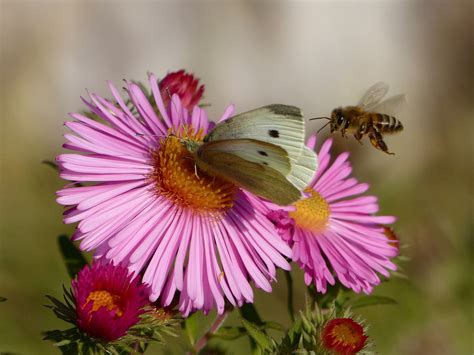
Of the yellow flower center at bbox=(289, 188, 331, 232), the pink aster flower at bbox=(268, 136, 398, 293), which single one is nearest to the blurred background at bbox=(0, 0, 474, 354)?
the pink aster flower at bbox=(268, 136, 398, 293)

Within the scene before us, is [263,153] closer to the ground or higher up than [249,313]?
higher up

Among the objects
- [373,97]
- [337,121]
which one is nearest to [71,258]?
[337,121]

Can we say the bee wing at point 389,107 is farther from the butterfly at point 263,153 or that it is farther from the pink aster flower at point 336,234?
the butterfly at point 263,153

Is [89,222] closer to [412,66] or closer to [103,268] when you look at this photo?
[103,268]

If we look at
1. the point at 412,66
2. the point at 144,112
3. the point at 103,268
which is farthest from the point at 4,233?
the point at 412,66

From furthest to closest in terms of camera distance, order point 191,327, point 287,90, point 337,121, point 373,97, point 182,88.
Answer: point 287,90 → point 373,97 → point 337,121 → point 182,88 → point 191,327

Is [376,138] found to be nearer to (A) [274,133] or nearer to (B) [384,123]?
(B) [384,123]

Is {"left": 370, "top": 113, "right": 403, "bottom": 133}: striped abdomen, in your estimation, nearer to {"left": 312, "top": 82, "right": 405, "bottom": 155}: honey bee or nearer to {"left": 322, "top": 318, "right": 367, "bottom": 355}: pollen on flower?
{"left": 312, "top": 82, "right": 405, "bottom": 155}: honey bee

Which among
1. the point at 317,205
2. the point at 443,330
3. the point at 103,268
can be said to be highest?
the point at 103,268
